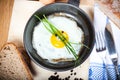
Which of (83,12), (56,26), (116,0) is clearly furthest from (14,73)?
(116,0)

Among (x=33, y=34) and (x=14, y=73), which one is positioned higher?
(x=33, y=34)

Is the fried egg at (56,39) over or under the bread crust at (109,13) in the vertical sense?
under

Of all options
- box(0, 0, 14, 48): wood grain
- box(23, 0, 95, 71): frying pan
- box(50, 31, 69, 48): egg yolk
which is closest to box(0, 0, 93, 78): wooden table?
box(0, 0, 14, 48): wood grain

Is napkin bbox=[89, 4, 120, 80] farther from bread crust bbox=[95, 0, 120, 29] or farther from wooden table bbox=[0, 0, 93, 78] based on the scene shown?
wooden table bbox=[0, 0, 93, 78]

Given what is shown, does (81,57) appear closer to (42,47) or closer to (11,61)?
(42,47)

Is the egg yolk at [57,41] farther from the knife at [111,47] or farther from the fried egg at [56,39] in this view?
the knife at [111,47]

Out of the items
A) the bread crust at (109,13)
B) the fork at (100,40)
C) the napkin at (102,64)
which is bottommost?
the napkin at (102,64)

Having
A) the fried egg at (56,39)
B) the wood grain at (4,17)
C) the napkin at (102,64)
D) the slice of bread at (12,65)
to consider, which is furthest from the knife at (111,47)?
the wood grain at (4,17)
